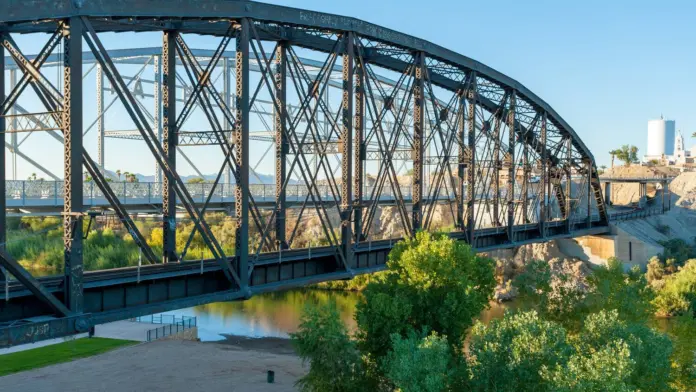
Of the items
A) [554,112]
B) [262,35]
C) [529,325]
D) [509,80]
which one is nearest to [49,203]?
[262,35]

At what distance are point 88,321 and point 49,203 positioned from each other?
54.3ft

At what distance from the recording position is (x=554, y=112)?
181 ft

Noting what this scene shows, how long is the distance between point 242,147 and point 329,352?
7.28 meters

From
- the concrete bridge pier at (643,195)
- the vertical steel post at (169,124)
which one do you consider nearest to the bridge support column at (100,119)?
the vertical steel post at (169,124)

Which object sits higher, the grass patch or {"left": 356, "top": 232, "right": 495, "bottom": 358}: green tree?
{"left": 356, "top": 232, "right": 495, "bottom": 358}: green tree

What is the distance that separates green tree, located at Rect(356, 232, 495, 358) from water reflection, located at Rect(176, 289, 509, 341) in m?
20.9

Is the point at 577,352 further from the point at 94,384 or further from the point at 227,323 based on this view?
the point at 227,323

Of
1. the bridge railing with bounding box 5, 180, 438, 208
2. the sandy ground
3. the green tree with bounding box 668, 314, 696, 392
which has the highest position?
the bridge railing with bounding box 5, 180, 438, 208

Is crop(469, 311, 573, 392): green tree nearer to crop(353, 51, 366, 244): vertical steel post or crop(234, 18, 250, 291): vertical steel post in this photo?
crop(234, 18, 250, 291): vertical steel post

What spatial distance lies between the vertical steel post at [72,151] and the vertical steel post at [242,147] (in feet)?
20.7

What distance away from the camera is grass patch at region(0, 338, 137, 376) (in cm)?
3825

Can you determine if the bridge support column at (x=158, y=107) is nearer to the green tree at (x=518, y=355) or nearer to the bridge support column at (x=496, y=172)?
the bridge support column at (x=496, y=172)

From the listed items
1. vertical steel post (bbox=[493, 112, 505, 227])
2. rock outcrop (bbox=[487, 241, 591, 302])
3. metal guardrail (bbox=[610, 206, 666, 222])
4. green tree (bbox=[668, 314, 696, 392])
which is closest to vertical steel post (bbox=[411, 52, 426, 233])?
vertical steel post (bbox=[493, 112, 505, 227])

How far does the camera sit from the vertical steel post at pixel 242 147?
77.4ft
